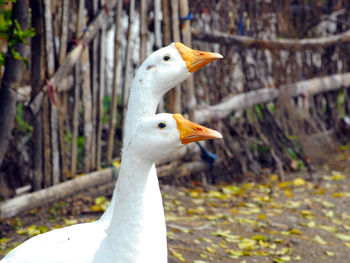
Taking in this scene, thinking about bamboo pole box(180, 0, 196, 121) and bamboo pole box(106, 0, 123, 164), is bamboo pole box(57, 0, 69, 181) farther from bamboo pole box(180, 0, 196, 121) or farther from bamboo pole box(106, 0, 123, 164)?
bamboo pole box(180, 0, 196, 121)

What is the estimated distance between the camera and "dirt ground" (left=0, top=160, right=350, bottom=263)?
378cm

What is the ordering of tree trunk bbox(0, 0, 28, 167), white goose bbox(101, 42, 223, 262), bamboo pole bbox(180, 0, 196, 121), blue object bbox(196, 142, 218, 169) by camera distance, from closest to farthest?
white goose bbox(101, 42, 223, 262), tree trunk bbox(0, 0, 28, 167), bamboo pole bbox(180, 0, 196, 121), blue object bbox(196, 142, 218, 169)

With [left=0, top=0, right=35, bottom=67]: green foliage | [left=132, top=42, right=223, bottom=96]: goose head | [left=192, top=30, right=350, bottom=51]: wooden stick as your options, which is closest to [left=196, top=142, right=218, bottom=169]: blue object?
[left=192, top=30, right=350, bottom=51]: wooden stick

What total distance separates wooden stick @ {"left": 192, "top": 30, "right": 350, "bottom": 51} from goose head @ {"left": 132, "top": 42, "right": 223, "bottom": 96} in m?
2.47

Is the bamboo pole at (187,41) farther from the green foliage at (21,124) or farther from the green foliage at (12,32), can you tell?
the green foliage at (12,32)

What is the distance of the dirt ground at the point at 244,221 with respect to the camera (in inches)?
149

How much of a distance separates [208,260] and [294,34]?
4041 millimetres

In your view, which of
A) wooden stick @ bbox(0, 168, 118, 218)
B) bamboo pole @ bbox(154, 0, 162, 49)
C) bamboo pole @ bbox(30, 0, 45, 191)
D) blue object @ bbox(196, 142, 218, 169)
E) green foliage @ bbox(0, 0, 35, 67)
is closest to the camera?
green foliage @ bbox(0, 0, 35, 67)

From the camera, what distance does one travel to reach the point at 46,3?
367cm

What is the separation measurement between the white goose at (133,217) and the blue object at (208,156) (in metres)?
3.08

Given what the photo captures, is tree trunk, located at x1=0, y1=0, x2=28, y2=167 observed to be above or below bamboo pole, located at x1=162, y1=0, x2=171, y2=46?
below

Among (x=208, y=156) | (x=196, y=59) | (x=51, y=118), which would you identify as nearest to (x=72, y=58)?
(x=51, y=118)

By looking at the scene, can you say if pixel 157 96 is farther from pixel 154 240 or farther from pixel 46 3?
pixel 46 3

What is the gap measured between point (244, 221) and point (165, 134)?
2.68m
